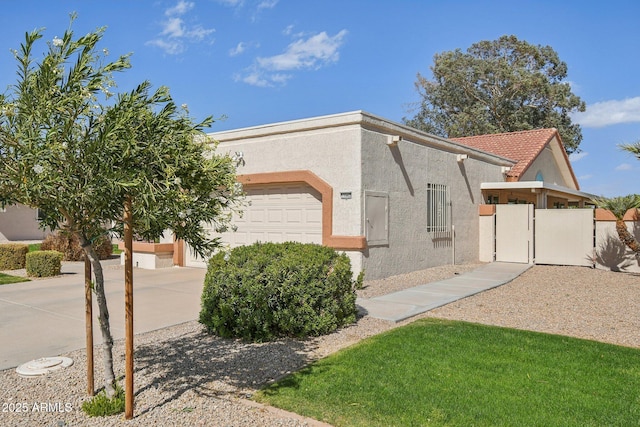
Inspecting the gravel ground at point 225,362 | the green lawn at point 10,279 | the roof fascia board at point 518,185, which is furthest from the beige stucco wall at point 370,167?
the green lawn at point 10,279

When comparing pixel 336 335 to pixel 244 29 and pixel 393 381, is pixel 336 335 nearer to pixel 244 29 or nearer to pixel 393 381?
pixel 393 381

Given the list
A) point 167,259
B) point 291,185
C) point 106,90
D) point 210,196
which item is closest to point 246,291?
point 210,196

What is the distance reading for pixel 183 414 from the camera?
4.18m

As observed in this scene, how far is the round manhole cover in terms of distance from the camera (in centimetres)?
512

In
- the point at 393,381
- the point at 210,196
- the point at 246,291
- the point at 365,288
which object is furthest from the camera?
the point at 365,288

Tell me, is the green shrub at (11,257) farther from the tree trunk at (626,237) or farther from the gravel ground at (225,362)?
the tree trunk at (626,237)

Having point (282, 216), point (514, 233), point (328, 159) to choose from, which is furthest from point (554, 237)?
point (282, 216)

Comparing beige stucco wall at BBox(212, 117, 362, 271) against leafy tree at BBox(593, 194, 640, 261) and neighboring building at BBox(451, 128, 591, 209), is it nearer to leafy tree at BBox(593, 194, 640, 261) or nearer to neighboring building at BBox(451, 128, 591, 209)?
neighboring building at BBox(451, 128, 591, 209)

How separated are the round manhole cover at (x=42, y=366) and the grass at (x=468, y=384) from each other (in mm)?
2482

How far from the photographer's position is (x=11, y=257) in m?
15.5

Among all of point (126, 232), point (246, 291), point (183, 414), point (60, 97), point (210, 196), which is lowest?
point (183, 414)

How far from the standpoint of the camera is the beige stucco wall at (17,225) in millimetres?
29750

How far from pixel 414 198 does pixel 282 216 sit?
3740mm

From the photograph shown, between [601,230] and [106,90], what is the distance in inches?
597
